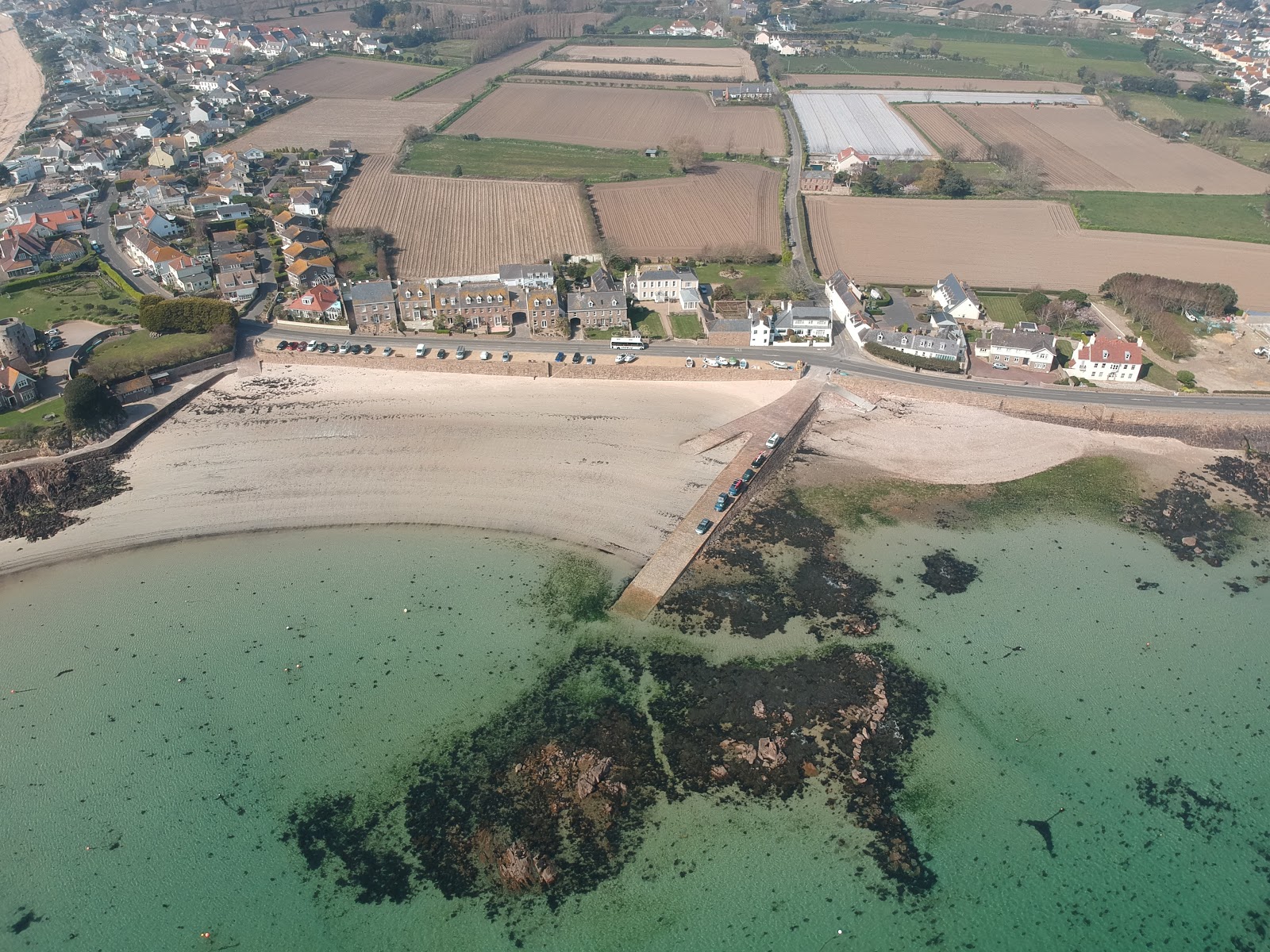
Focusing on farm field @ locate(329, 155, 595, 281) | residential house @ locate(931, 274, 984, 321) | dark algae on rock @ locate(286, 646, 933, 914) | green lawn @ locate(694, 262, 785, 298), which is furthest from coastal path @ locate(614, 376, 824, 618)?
farm field @ locate(329, 155, 595, 281)

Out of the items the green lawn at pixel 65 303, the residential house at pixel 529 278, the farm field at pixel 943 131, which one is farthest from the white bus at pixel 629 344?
the farm field at pixel 943 131

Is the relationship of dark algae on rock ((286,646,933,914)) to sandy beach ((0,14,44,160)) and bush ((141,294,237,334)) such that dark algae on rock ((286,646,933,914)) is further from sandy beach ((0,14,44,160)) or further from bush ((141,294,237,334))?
sandy beach ((0,14,44,160))

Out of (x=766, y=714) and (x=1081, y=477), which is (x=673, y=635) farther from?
(x=1081, y=477)

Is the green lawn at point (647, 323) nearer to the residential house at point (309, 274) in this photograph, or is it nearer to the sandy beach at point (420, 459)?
the sandy beach at point (420, 459)

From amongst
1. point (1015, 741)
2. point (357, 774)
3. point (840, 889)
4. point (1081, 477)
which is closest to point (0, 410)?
point (357, 774)

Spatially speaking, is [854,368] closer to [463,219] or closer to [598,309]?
[598,309]

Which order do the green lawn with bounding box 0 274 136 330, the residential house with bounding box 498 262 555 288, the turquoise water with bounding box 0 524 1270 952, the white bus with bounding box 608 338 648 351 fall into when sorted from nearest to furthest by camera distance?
the turquoise water with bounding box 0 524 1270 952 < the white bus with bounding box 608 338 648 351 < the green lawn with bounding box 0 274 136 330 < the residential house with bounding box 498 262 555 288

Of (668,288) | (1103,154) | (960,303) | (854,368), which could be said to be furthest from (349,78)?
(854,368)
